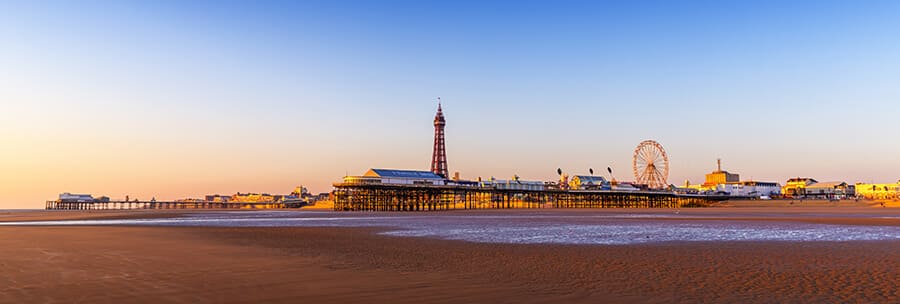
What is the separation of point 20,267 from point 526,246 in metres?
13.1

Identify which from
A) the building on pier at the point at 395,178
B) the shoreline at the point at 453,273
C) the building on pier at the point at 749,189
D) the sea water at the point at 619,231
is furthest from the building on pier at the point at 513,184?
the shoreline at the point at 453,273

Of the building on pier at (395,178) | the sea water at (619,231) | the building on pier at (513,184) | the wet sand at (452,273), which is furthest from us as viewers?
the building on pier at (513,184)

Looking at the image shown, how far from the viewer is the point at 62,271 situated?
11.9 m

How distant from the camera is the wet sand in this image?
9102 mm

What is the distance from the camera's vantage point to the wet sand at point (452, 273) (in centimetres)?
910

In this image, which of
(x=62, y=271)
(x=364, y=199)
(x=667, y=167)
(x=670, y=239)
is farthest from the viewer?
(x=667, y=167)

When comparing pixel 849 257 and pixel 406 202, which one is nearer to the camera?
pixel 849 257

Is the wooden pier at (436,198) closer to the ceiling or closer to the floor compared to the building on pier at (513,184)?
closer to the floor

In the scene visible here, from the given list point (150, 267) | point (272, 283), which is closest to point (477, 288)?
point (272, 283)

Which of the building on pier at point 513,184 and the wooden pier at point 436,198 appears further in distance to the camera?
the building on pier at point 513,184

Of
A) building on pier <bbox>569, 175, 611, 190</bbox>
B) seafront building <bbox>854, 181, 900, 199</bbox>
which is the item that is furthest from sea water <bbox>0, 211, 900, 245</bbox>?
seafront building <bbox>854, 181, 900, 199</bbox>

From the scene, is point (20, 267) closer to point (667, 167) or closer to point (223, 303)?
point (223, 303)

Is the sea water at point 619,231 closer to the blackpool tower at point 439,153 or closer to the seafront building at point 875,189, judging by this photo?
the blackpool tower at point 439,153

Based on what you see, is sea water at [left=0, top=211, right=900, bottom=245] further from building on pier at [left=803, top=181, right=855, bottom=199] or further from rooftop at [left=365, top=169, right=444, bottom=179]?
building on pier at [left=803, top=181, right=855, bottom=199]
